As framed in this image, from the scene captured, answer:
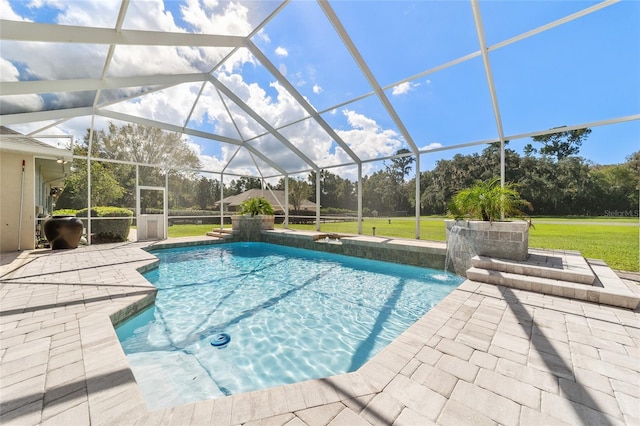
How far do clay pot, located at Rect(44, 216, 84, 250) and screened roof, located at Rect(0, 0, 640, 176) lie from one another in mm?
2873

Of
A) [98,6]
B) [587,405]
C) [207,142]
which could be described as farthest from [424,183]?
[207,142]

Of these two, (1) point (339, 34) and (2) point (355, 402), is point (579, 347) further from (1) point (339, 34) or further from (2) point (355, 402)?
(1) point (339, 34)

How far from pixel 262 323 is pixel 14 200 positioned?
28.9ft

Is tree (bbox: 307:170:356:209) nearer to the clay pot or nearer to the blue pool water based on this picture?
the blue pool water

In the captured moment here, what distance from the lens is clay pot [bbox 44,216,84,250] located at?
769 cm

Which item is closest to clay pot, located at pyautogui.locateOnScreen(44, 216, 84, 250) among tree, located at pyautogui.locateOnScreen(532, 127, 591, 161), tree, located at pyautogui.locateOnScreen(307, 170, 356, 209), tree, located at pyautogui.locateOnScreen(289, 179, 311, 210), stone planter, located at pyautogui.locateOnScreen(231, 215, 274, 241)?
stone planter, located at pyautogui.locateOnScreen(231, 215, 274, 241)

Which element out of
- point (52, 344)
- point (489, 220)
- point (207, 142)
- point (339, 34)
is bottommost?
point (52, 344)

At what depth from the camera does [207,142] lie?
11.5 m

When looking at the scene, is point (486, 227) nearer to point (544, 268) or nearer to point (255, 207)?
point (544, 268)

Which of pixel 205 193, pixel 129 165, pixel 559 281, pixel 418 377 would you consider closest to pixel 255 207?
pixel 205 193

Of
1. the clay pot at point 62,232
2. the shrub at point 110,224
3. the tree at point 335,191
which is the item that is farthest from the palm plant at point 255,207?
the clay pot at point 62,232

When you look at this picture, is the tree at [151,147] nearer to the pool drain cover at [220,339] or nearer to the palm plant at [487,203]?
the pool drain cover at [220,339]

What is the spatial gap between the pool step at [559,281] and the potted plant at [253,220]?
9.21 metres

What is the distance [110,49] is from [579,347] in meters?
8.44
